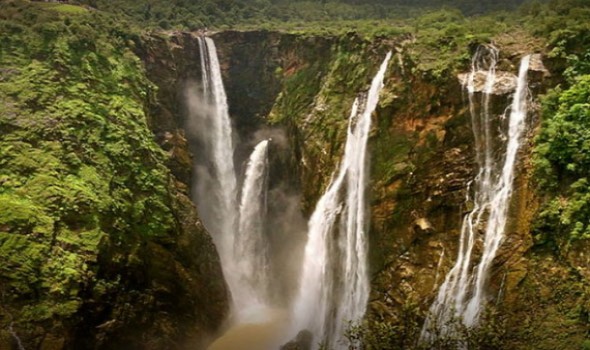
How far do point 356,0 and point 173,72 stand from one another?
23310 mm

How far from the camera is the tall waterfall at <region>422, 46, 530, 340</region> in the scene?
1681 centimetres

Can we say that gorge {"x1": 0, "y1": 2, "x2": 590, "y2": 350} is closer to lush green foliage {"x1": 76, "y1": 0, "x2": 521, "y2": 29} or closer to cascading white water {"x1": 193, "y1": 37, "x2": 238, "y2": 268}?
cascading white water {"x1": 193, "y1": 37, "x2": 238, "y2": 268}

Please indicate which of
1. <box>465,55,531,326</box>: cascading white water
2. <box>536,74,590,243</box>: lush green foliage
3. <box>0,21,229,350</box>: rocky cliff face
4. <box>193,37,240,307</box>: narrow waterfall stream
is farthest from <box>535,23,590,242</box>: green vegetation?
<box>193,37,240,307</box>: narrow waterfall stream

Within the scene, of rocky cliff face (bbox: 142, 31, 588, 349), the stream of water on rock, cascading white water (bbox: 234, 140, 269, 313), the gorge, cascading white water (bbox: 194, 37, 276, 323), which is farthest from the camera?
cascading white water (bbox: 194, 37, 276, 323)

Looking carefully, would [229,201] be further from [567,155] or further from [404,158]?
[567,155]

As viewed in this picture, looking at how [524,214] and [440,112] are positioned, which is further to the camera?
[440,112]

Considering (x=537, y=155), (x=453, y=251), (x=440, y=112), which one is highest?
(x=440, y=112)

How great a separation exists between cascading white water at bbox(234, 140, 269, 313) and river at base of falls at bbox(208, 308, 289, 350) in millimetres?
1650

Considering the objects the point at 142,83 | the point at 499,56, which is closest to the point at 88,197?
the point at 142,83

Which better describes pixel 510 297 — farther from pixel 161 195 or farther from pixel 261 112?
pixel 261 112

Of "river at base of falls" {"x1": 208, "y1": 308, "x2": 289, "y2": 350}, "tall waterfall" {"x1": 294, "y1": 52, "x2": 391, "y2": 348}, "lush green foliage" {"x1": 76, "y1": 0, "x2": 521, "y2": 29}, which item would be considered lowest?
"river at base of falls" {"x1": 208, "y1": 308, "x2": 289, "y2": 350}

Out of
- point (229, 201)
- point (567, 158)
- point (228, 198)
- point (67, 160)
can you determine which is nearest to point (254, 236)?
point (229, 201)

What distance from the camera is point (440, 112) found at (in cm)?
1961

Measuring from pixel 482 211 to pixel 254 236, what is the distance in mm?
14408
